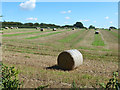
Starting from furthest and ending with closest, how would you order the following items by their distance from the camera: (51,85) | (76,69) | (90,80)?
(76,69), (90,80), (51,85)

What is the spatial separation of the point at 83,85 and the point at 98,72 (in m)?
3.22

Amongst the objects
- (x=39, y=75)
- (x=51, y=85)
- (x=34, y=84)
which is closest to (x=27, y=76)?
(x=39, y=75)

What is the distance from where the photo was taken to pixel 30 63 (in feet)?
40.3

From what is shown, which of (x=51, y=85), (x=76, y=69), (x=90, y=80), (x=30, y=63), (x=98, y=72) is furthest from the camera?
(x=30, y=63)

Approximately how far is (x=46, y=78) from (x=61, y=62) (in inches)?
129

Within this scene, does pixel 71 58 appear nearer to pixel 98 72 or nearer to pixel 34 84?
pixel 98 72

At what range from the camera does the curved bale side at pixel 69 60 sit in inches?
436

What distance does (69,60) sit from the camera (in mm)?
11211

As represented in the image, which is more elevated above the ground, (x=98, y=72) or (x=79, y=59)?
(x=79, y=59)

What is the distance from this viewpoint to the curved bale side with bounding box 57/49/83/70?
11.1m

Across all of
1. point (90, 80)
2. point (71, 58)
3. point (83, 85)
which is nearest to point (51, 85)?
point (83, 85)

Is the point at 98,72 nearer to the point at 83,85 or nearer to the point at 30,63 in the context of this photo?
the point at 83,85

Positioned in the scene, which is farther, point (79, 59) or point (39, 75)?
point (79, 59)

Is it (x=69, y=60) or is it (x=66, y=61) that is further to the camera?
(x=66, y=61)
